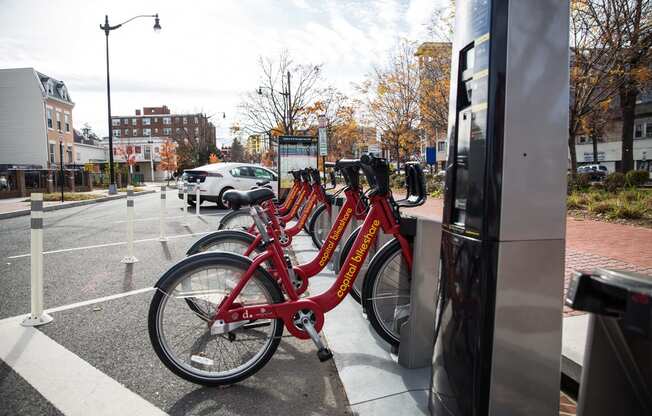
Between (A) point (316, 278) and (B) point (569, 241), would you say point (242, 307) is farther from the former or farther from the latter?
(B) point (569, 241)

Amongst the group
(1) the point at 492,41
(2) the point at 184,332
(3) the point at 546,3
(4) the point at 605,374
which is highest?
(3) the point at 546,3

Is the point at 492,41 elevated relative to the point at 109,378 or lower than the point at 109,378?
elevated

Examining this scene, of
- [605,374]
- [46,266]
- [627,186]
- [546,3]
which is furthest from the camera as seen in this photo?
[627,186]

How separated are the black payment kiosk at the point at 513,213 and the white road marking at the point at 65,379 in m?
1.84

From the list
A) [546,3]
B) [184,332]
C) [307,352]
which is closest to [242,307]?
[184,332]

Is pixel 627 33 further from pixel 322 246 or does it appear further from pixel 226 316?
pixel 226 316

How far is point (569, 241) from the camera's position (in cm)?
694

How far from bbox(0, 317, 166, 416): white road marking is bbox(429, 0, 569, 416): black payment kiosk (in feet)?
6.04

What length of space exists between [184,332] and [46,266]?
14.7ft

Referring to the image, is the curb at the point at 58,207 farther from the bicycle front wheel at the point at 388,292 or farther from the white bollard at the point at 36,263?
the bicycle front wheel at the point at 388,292

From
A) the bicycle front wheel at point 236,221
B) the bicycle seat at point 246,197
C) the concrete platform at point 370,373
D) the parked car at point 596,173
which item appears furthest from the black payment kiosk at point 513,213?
the parked car at point 596,173

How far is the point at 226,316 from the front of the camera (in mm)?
2727

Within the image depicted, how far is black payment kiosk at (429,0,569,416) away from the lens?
175 cm

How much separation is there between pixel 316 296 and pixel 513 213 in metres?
1.60
